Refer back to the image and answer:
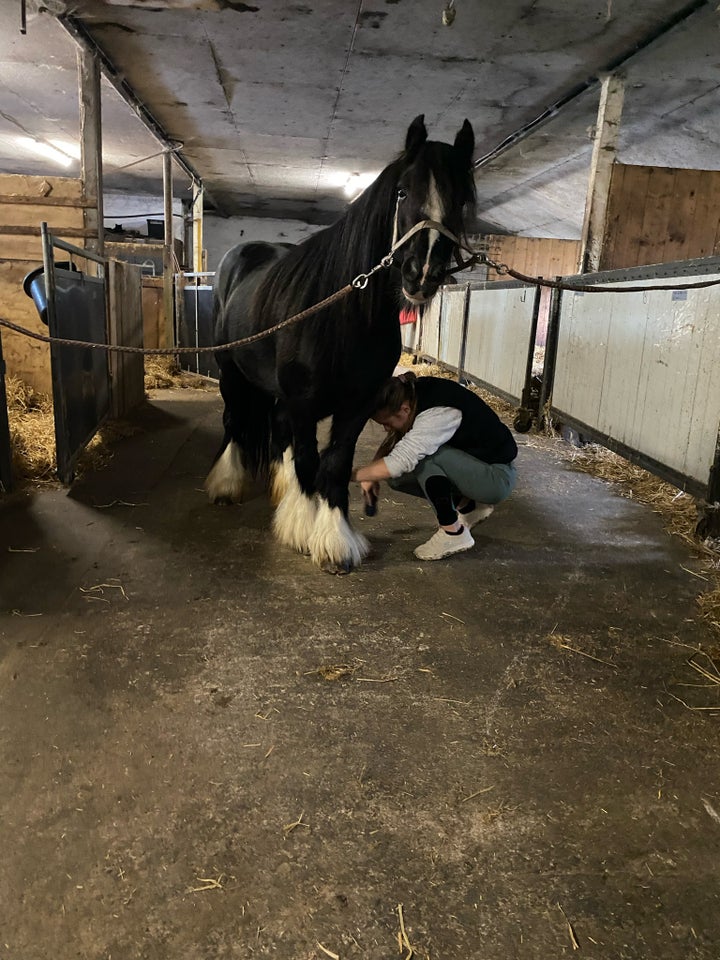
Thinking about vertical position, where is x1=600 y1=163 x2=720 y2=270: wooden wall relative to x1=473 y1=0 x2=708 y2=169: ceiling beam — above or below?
below

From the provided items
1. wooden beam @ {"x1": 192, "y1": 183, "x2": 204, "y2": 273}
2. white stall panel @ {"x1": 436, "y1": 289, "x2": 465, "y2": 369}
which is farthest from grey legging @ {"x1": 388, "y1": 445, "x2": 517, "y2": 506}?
wooden beam @ {"x1": 192, "y1": 183, "x2": 204, "y2": 273}

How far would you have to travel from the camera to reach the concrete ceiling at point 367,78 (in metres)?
4.66

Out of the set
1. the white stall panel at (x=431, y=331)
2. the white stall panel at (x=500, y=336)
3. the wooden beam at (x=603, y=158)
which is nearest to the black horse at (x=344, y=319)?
the white stall panel at (x=500, y=336)

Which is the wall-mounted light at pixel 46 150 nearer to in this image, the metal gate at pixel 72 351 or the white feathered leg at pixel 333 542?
the metal gate at pixel 72 351

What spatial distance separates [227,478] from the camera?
11.1ft

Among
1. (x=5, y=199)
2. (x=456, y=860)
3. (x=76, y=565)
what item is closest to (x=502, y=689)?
(x=456, y=860)

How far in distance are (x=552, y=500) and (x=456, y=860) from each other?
8.70 feet

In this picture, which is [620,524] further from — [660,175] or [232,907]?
[660,175]

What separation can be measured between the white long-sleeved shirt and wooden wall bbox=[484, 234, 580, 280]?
11.2 meters

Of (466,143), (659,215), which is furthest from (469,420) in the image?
(659,215)

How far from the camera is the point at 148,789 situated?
4.50 feet

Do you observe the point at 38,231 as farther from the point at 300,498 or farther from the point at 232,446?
the point at 300,498

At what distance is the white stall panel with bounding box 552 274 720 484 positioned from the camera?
3062 mm

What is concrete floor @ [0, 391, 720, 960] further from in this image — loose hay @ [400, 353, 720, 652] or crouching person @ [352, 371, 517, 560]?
crouching person @ [352, 371, 517, 560]
